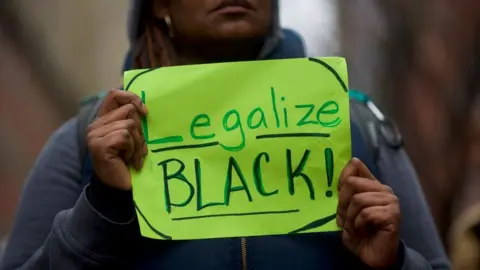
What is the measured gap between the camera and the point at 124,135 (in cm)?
82

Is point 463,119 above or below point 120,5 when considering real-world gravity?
below

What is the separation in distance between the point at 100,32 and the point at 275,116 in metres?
1.48

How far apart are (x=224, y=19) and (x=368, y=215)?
30 cm

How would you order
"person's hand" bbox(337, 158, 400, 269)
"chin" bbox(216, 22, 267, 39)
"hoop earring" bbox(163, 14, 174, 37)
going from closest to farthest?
"person's hand" bbox(337, 158, 400, 269), "chin" bbox(216, 22, 267, 39), "hoop earring" bbox(163, 14, 174, 37)

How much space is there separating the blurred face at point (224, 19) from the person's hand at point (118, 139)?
159 mm

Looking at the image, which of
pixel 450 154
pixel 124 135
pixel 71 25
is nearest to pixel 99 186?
pixel 124 135

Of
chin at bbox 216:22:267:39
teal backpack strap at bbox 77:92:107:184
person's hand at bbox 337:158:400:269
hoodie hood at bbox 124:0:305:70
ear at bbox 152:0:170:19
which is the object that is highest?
ear at bbox 152:0:170:19

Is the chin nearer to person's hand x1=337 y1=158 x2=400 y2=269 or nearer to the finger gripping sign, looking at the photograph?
the finger gripping sign

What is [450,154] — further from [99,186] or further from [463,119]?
[99,186]

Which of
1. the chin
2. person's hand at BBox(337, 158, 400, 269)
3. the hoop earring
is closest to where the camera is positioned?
person's hand at BBox(337, 158, 400, 269)

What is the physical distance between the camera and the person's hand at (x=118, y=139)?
2.72 ft

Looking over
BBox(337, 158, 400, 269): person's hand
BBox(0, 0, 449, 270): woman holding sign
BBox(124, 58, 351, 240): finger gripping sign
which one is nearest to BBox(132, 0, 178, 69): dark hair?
BBox(0, 0, 449, 270): woman holding sign

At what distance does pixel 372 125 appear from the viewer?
1.01 metres

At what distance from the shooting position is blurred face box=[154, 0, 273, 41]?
0.97m
